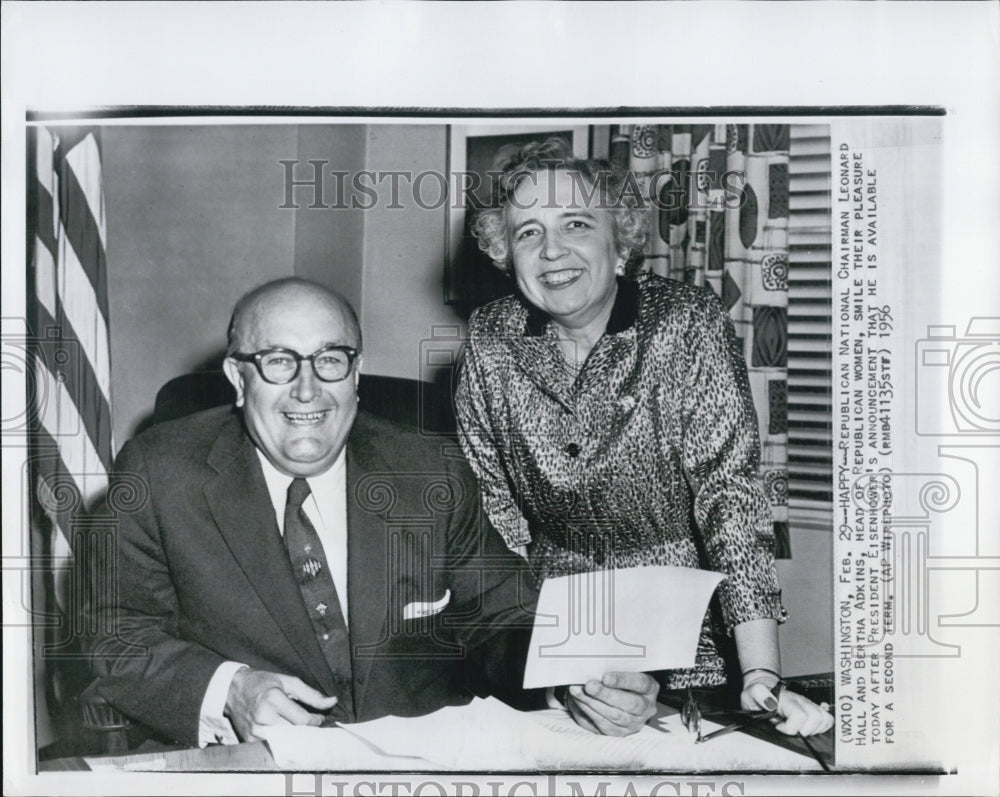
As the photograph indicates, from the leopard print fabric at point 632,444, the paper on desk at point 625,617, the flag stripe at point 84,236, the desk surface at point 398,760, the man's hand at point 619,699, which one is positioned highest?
the flag stripe at point 84,236

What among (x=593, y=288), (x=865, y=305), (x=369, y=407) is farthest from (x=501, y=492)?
(x=865, y=305)

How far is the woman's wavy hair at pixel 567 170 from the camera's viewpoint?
1.96 m

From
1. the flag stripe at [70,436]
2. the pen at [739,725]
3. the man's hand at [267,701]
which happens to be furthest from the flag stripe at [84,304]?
the pen at [739,725]

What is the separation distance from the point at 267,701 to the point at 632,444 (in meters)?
0.95

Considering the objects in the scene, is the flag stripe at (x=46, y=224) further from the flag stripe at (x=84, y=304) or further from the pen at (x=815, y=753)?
the pen at (x=815, y=753)

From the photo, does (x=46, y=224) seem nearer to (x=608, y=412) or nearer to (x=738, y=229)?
(x=608, y=412)

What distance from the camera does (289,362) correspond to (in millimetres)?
1938

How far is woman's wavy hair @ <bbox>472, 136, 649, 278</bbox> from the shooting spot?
1.96m

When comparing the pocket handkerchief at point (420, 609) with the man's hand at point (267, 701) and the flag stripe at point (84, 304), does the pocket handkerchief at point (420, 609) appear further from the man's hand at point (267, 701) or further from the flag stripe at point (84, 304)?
the flag stripe at point (84, 304)

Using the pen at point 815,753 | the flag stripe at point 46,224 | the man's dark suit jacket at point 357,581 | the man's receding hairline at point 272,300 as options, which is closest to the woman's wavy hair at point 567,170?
the man's receding hairline at point 272,300

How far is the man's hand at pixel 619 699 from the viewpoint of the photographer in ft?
6.45

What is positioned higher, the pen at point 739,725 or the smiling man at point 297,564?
the smiling man at point 297,564

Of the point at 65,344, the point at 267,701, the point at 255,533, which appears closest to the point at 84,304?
the point at 65,344

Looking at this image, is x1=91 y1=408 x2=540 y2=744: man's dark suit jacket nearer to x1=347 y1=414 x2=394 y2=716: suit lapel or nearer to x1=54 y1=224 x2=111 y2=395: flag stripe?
x1=347 y1=414 x2=394 y2=716: suit lapel
